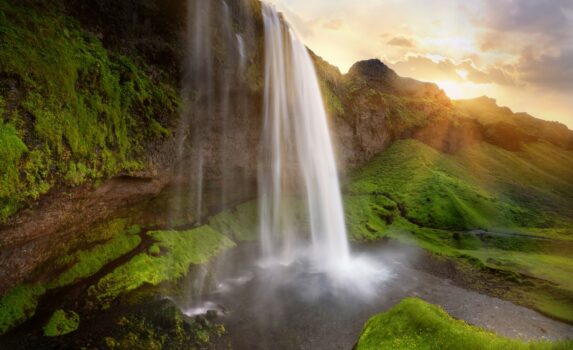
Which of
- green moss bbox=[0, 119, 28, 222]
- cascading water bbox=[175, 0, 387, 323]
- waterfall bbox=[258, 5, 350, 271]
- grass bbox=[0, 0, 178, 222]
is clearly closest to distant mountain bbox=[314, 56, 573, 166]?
waterfall bbox=[258, 5, 350, 271]

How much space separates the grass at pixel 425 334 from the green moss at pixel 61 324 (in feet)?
51.5

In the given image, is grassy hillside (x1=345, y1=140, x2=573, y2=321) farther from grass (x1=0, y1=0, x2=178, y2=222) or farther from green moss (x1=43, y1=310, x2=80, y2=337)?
green moss (x1=43, y1=310, x2=80, y2=337)

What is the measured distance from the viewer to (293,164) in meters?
47.6

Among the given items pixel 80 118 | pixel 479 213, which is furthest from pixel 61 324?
pixel 479 213

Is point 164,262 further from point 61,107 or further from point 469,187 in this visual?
point 469,187

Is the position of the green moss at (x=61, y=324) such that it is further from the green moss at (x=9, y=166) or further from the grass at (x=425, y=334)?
the grass at (x=425, y=334)

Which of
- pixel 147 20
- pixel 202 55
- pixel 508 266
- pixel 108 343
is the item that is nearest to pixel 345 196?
pixel 508 266

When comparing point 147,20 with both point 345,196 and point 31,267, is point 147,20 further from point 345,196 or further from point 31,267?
point 345,196

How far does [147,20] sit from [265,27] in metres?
15.9

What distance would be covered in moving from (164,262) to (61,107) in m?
13.3

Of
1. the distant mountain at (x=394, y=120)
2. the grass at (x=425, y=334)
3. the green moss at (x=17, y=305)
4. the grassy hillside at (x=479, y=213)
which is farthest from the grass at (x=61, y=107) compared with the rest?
the distant mountain at (x=394, y=120)

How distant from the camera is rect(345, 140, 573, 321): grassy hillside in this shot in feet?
113

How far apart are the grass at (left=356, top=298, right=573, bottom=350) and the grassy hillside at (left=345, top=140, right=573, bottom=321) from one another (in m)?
22.8

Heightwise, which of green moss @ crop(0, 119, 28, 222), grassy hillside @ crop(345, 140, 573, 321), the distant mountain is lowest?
grassy hillside @ crop(345, 140, 573, 321)
